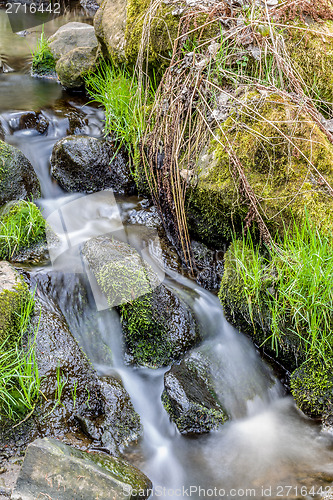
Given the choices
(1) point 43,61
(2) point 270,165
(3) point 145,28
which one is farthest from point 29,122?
(2) point 270,165

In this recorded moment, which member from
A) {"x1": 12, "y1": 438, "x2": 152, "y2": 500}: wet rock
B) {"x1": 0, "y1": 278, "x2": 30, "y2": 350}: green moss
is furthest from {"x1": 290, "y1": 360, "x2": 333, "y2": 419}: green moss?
{"x1": 0, "y1": 278, "x2": 30, "y2": 350}: green moss

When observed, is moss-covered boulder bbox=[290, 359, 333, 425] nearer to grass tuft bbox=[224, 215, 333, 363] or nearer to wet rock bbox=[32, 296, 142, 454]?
grass tuft bbox=[224, 215, 333, 363]

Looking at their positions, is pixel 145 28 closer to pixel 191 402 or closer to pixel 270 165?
pixel 270 165

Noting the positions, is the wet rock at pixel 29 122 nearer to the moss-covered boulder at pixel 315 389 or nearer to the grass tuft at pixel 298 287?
the grass tuft at pixel 298 287

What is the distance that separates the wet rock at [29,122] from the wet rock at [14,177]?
1087 mm

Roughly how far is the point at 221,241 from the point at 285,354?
1.19 m

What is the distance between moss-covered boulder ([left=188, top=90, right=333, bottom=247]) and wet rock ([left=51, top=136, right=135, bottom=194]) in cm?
154

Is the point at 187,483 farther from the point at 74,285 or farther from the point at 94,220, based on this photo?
the point at 94,220

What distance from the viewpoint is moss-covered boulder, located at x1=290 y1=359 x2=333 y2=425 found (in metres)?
3.16

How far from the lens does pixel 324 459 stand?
2.95 meters

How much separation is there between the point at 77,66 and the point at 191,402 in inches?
219

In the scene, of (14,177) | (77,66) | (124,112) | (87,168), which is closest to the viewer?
(14,177)

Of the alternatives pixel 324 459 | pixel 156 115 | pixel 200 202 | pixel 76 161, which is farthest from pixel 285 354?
pixel 76 161

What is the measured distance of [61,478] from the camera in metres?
2.32
